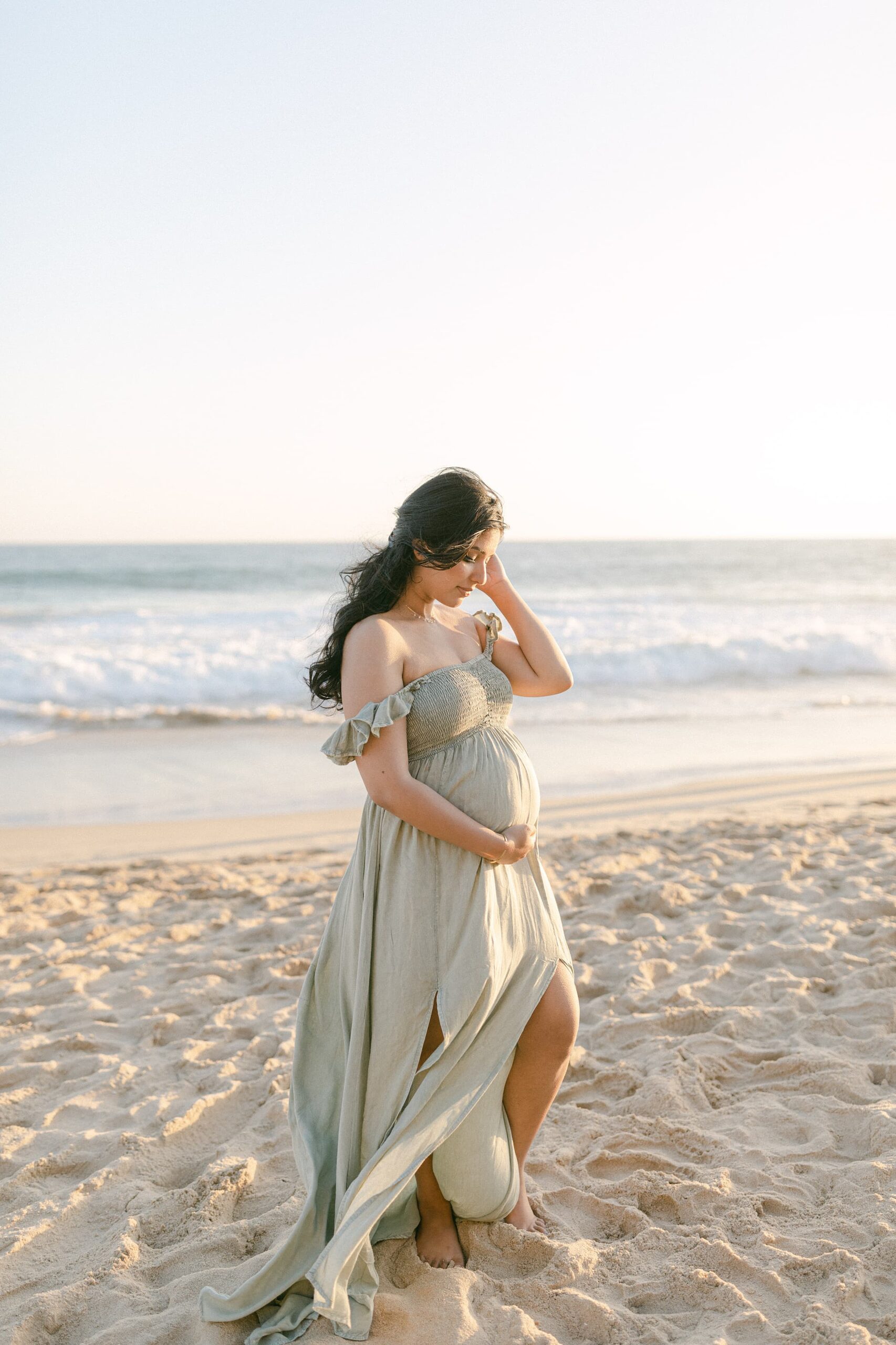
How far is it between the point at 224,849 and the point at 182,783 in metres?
1.94

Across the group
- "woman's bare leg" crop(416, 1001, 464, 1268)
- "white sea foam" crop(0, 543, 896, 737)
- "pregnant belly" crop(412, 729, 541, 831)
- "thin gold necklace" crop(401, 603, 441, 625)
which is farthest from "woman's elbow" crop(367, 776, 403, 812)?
"woman's bare leg" crop(416, 1001, 464, 1268)

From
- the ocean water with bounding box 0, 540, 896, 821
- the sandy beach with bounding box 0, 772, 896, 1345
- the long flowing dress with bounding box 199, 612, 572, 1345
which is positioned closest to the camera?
the long flowing dress with bounding box 199, 612, 572, 1345

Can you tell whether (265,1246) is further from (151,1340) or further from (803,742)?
(803,742)

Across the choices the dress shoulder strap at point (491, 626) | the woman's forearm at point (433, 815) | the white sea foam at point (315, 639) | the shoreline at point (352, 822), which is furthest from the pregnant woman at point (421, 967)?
the shoreline at point (352, 822)

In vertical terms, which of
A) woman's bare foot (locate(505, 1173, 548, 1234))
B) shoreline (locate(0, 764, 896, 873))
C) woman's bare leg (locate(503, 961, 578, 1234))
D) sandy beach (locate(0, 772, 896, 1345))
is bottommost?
shoreline (locate(0, 764, 896, 873))

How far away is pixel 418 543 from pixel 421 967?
1015 millimetres

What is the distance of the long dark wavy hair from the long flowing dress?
0.80 ft

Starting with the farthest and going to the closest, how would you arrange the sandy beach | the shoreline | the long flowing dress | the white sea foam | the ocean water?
the white sea foam < the ocean water < the shoreline < the sandy beach < the long flowing dress

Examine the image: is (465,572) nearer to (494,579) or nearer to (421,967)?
(494,579)

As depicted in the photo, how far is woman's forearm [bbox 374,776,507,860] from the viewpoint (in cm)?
230

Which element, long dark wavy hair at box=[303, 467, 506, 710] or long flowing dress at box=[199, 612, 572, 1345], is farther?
long dark wavy hair at box=[303, 467, 506, 710]

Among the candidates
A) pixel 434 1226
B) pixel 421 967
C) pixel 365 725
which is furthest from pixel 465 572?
pixel 434 1226

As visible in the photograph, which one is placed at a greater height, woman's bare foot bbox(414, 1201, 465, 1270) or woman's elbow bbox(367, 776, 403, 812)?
woman's elbow bbox(367, 776, 403, 812)

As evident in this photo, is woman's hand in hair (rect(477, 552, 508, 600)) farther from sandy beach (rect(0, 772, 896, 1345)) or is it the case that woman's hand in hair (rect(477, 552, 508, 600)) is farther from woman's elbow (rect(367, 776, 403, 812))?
sandy beach (rect(0, 772, 896, 1345))
